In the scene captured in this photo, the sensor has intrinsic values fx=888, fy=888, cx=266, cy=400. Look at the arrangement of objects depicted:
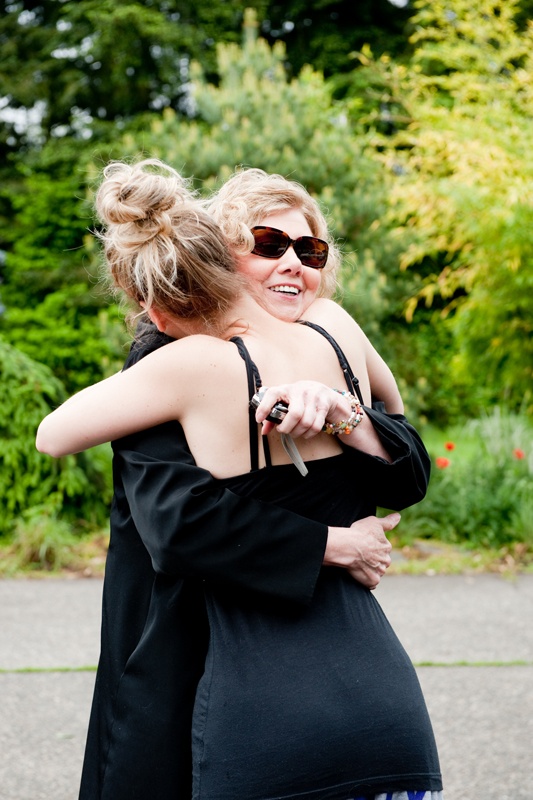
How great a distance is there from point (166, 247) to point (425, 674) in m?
3.33

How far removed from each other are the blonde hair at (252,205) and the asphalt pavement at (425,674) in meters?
2.35

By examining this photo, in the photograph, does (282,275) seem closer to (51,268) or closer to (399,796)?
(399,796)

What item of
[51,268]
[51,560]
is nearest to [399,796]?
[51,560]

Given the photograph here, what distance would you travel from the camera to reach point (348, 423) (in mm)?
1583

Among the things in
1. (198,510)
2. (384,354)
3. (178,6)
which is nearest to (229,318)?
(198,510)

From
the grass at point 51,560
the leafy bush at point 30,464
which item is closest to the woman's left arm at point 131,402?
the grass at point 51,560

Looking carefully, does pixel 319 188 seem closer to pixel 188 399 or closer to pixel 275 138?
pixel 275 138

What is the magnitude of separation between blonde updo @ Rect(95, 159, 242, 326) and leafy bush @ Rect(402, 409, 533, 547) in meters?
5.14

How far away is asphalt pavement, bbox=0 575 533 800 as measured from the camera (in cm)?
340

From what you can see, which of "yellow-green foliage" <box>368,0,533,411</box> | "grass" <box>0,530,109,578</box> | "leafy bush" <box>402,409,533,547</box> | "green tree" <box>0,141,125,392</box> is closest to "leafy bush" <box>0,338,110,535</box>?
"grass" <box>0,530,109,578</box>

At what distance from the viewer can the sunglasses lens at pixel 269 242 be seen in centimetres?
175

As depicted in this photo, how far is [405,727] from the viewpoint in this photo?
4.90 ft

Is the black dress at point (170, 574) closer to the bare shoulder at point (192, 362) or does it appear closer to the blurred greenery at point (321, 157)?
the bare shoulder at point (192, 362)

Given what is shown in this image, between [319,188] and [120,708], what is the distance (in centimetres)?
646
